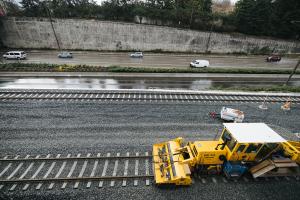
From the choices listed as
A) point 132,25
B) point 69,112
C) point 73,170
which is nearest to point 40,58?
point 132,25

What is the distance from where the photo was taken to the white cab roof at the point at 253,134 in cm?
830

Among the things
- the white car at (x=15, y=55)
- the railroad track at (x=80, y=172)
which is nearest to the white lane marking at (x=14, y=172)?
the railroad track at (x=80, y=172)

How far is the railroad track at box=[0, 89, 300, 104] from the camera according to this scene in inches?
679

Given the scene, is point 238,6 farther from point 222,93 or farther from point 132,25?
point 222,93

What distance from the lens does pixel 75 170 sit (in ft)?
32.2

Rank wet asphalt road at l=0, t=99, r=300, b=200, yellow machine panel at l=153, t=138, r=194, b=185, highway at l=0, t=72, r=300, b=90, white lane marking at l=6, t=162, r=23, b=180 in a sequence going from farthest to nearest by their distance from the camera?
1. highway at l=0, t=72, r=300, b=90
2. white lane marking at l=6, t=162, r=23, b=180
3. wet asphalt road at l=0, t=99, r=300, b=200
4. yellow machine panel at l=153, t=138, r=194, b=185

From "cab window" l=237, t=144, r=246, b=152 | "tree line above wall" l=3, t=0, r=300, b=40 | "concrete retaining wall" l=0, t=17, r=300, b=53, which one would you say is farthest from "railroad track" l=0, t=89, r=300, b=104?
"tree line above wall" l=3, t=0, r=300, b=40

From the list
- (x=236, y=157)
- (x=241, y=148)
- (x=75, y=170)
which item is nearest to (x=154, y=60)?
(x=75, y=170)

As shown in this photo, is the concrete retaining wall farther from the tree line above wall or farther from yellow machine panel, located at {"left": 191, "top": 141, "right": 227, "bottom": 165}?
yellow machine panel, located at {"left": 191, "top": 141, "right": 227, "bottom": 165}

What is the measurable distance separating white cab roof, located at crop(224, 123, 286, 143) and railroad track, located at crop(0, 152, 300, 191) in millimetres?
2688

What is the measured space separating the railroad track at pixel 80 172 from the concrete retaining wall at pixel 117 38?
3314 cm

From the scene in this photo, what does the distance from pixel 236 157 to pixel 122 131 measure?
7.37 metres

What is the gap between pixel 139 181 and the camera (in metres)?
9.27

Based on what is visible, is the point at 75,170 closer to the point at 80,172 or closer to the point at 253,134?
the point at 80,172
